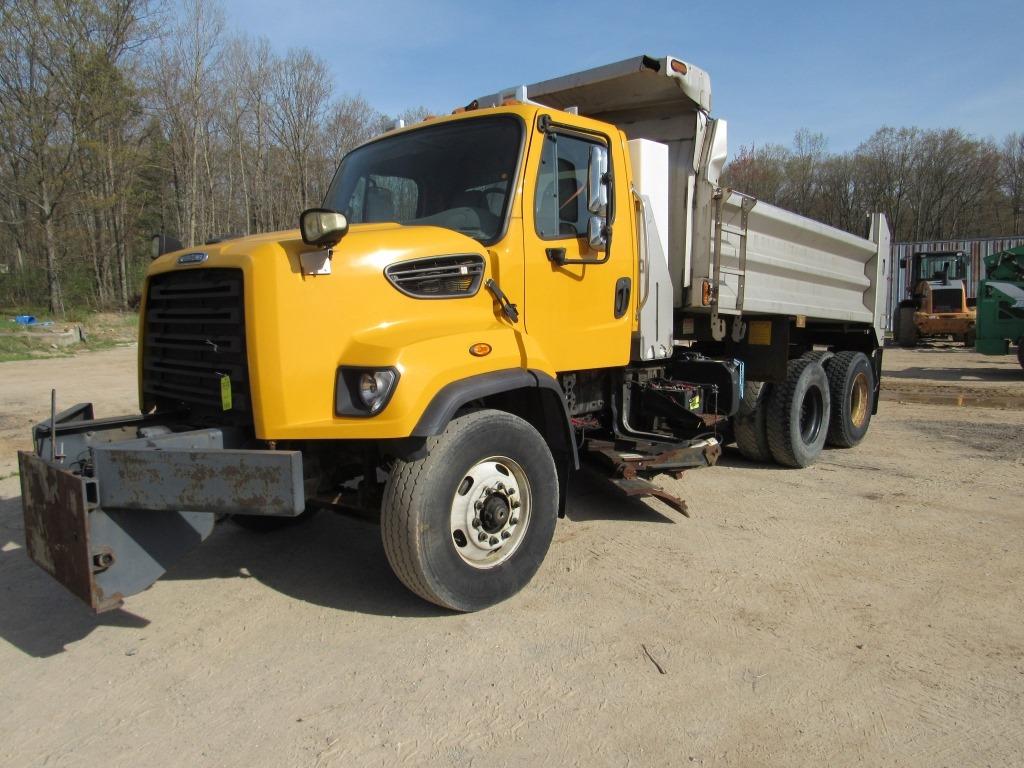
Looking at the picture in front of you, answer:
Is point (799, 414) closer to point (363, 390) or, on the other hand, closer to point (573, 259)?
point (573, 259)

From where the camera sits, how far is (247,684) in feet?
9.98

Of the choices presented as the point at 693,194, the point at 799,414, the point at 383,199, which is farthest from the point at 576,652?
the point at 799,414

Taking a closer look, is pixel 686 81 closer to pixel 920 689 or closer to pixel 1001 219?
pixel 920 689

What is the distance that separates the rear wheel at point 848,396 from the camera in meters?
7.60

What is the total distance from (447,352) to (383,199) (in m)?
1.56

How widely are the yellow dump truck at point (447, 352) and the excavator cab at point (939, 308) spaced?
→ 59.1 ft

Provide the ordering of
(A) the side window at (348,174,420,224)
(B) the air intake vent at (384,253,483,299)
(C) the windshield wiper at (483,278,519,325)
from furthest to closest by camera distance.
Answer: (A) the side window at (348,174,420,224) → (C) the windshield wiper at (483,278,519,325) → (B) the air intake vent at (384,253,483,299)

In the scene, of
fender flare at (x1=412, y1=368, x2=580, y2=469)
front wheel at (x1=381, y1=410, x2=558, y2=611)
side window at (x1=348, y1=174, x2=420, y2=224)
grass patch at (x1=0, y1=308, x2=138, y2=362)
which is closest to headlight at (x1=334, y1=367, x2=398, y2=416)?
fender flare at (x1=412, y1=368, x2=580, y2=469)

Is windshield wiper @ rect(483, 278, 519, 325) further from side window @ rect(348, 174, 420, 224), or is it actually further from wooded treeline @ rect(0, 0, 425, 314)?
wooded treeline @ rect(0, 0, 425, 314)

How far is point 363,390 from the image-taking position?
3.28m

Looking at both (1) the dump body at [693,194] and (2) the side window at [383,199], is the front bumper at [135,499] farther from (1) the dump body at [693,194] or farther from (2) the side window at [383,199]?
(1) the dump body at [693,194]

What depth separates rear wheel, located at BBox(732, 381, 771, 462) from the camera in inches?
264

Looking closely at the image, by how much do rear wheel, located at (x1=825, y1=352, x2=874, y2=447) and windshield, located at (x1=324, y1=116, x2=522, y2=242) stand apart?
5.03 m

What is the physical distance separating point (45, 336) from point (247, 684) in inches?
762
